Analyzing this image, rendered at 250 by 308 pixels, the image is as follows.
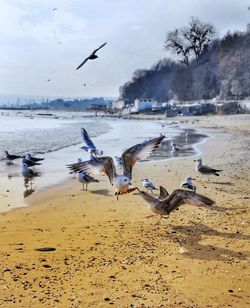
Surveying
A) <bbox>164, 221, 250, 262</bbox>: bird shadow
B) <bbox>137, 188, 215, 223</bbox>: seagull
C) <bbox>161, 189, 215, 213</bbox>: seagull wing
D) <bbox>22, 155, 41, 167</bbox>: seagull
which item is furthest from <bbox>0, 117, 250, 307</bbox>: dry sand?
<bbox>22, 155, 41, 167</bbox>: seagull

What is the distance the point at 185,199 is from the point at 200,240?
2.28 feet

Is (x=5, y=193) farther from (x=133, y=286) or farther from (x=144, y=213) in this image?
(x=133, y=286)

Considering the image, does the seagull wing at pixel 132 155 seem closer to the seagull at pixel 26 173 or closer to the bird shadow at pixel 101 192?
the bird shadow at pixel 101 192

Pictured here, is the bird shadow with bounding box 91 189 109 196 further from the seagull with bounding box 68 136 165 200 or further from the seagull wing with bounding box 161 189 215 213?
the seagull wing with bounding box 161 189 215 213

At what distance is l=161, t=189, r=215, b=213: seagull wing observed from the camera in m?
7.09

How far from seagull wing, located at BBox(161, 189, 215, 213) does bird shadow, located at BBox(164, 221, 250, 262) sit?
1.55ft

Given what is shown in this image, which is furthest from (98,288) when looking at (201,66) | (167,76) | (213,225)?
(167,76)

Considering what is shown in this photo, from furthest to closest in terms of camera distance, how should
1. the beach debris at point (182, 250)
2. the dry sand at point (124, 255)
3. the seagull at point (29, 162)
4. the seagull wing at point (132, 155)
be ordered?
the seagull at point (29, 162)
the seagull wing at point (132, 155)
the beach debris at point (182, 250)
the dry sand at point (124, 255)

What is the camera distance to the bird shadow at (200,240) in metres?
6.11

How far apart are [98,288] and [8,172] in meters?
12.4

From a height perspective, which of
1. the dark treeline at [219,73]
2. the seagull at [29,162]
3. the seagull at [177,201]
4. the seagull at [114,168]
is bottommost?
the seagull at [29,162]

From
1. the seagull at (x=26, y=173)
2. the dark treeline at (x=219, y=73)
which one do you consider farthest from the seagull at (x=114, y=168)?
the dark treeline at (x=219, y=73)

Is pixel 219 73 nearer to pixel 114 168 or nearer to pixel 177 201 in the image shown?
pixel 114 168

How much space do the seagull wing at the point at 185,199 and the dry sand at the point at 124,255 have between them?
0.47 m
